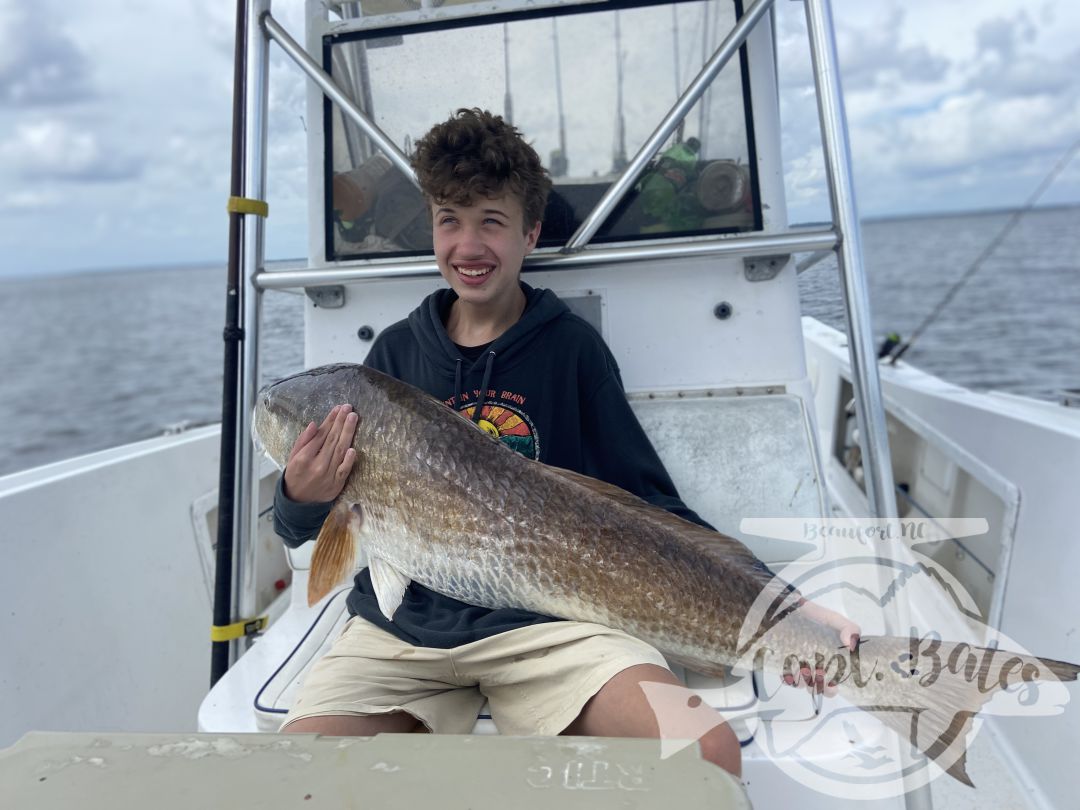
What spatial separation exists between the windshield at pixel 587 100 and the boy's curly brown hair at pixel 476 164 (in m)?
0.54

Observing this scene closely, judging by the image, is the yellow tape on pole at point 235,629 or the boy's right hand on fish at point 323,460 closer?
the boy's right hand on fish at point 323,460

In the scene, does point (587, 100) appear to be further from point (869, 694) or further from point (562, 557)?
point (869, 694)

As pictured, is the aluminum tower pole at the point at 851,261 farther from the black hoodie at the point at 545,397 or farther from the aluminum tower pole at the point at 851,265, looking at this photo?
the black hoodie at the point at 545,397

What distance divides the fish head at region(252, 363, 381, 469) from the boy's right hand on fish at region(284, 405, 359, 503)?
0.24 feet

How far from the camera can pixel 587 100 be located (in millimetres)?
3033

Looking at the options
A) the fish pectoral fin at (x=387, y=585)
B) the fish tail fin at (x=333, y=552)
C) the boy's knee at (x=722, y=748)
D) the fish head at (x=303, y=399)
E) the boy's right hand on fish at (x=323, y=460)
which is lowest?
the boy's knee at (x=722, y=748)

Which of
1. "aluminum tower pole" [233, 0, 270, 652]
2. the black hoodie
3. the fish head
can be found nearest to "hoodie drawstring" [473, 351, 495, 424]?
the black hoodie

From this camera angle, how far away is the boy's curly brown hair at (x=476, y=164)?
2.36 m

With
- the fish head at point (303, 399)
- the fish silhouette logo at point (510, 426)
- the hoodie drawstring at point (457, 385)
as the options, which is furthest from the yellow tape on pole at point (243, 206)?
the fish silhouette logo at point (510, 426)

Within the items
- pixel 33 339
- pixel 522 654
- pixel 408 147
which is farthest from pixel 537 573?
pixel 33 339

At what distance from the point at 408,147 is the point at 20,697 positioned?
8.42 feet

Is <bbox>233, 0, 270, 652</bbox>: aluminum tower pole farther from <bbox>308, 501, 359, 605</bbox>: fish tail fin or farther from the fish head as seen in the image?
<bbox>308, 501, 359, 605</bbox>: fish tail fin

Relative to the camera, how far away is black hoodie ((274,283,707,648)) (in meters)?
2.39

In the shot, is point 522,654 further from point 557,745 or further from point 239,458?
point 239,458
